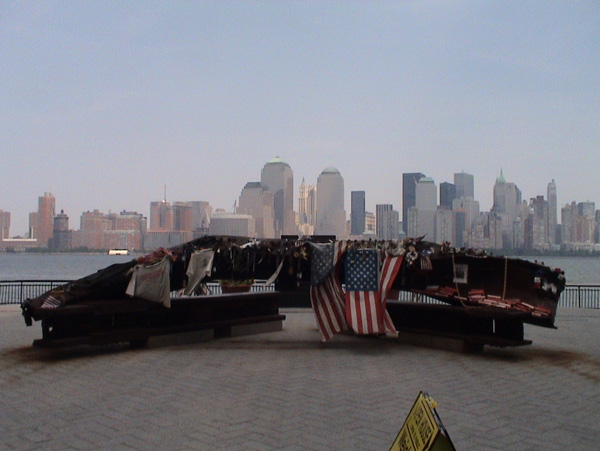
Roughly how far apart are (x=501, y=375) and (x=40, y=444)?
6982mm

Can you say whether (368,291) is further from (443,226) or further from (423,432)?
(443,226)

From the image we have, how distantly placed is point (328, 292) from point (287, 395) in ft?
16.0

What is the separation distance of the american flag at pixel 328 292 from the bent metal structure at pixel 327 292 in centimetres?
2

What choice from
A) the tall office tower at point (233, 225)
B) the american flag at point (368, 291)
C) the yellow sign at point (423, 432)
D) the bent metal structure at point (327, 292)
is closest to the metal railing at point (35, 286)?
the bent metal structure at point (327, 292)

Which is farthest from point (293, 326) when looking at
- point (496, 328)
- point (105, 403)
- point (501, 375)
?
point (105, 403)

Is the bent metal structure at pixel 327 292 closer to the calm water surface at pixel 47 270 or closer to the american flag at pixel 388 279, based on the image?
the american flag at pixel 388 279

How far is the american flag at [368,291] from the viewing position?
41.8 feet

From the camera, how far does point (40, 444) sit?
6328 millimetres

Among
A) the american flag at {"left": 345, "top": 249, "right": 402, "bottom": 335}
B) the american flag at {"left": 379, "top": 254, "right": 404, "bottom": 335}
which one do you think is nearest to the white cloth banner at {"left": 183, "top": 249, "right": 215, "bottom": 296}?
the american flag at {"left": 345, "top": 249, "right": 402, "bottom": 335}

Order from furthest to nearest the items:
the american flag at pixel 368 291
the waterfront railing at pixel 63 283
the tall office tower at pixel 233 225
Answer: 1. the tall office tower at pixel 233 225
2. the waterfront railing at pixel 63 283
3. the american flag at pixel 368 291

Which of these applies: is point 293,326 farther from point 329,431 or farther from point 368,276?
point 329,431

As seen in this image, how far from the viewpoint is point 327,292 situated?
13.2 meters

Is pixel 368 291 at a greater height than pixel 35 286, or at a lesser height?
greater

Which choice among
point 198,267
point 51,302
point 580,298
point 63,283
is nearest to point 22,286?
point 63,283
